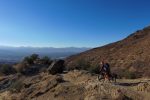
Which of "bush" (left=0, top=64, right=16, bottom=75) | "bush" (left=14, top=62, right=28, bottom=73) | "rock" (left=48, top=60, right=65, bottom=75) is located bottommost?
"bush" (left=0, top=64, right=16, bottom=75)

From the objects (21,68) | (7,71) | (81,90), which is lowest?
(7,71)

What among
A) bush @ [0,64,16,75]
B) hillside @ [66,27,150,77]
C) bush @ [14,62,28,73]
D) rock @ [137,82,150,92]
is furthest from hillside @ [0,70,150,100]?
hillside @ [66,27,150,77]

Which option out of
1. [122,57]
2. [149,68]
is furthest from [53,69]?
[122,57]

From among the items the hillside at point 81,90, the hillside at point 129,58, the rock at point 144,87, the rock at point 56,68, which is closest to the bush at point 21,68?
the hillside at point 129,58

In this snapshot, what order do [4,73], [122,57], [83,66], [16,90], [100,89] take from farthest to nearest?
[122,57] → [4,73] → [83,66] → [16,90] → [100,89]

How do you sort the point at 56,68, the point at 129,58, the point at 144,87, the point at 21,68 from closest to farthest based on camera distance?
the point at 144,87
the point at 56,68
the point at 21,68
the point at 129,58

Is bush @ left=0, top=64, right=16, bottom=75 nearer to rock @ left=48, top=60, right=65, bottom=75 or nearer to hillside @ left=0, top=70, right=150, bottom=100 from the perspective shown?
rock @ left=48, top=60, right=65, bottom=75

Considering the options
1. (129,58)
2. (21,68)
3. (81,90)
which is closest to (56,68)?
(21,68)

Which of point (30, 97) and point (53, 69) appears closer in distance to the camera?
point (30, 97)

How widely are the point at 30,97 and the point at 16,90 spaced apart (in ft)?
12.1

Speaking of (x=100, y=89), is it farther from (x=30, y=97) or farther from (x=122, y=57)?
(x=122, y=57)

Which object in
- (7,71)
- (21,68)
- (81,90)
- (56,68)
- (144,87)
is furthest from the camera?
(7,71)

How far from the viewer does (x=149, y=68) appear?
155 ft

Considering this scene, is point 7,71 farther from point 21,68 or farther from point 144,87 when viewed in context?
point 144,87
